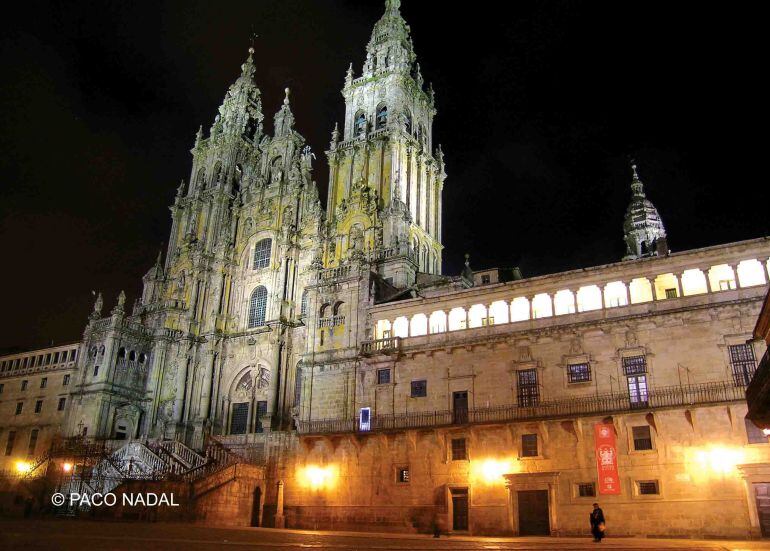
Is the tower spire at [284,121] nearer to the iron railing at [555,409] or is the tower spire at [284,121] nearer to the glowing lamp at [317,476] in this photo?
the iron railing at [555,409]

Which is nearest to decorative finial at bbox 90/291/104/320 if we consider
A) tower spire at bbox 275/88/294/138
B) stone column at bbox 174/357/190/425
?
stone column at bbox 174/357/190/425

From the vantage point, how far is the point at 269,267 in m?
56.9

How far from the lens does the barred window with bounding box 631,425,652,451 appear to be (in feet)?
102

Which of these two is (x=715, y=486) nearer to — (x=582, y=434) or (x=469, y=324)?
(x=582, y=434)

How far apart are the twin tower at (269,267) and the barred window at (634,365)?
Result: 16.9 meters

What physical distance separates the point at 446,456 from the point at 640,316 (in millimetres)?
12479

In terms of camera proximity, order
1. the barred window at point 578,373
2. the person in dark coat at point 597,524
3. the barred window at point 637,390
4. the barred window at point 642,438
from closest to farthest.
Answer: the person in dark coat at point 597,524
the barred window at point 642,438
the barred window at point 637,390
the barred window at point 578,373

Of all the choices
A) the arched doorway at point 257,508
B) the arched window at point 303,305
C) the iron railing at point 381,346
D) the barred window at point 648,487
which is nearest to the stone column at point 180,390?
the arched window at point 303,305

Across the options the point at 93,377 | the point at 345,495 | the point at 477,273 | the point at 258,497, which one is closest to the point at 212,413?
the point at 93,377

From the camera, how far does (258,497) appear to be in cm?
4019

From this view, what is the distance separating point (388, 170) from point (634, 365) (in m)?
26.7

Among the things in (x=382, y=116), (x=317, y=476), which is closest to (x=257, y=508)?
(x=317, y=476)

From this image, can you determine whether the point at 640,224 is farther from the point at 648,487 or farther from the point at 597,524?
the point at 597,524

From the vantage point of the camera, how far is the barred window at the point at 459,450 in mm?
34969
